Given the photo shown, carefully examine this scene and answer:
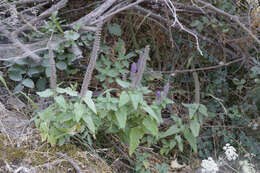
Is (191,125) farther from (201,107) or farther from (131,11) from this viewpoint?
(131,11)

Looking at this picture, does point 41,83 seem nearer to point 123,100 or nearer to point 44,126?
point 44,126

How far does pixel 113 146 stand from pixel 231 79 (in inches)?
54.4

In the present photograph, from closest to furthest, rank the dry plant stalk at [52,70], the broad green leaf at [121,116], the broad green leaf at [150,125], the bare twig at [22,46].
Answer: the dry plant stalk at [52,70] < the broad green leaf at [121,116] < the broad green leaf at [150,125] < the bare twig at [22,46]

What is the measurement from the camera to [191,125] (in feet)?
8.30

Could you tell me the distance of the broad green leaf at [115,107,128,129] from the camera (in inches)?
81.3

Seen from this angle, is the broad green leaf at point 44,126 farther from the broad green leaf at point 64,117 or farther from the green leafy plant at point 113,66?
the green leafy plant at point 113,66

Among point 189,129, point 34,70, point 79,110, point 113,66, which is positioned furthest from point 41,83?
point 189,129

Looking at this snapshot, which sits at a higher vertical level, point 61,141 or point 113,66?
point 113,66

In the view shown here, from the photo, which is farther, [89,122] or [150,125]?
[150,125]

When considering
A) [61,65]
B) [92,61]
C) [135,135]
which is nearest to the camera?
[92,61]

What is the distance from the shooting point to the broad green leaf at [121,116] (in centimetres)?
207

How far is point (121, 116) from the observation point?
2084 millimetres

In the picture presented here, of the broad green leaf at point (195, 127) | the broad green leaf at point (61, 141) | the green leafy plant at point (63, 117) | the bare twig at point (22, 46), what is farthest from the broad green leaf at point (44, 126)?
the broad green leaf at point (195, 127)

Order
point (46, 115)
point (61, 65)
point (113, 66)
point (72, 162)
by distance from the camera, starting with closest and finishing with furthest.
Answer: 1. point (46, 115)
2. point (72, 162)
3. point (61, 65)
4. point (113, 66)
